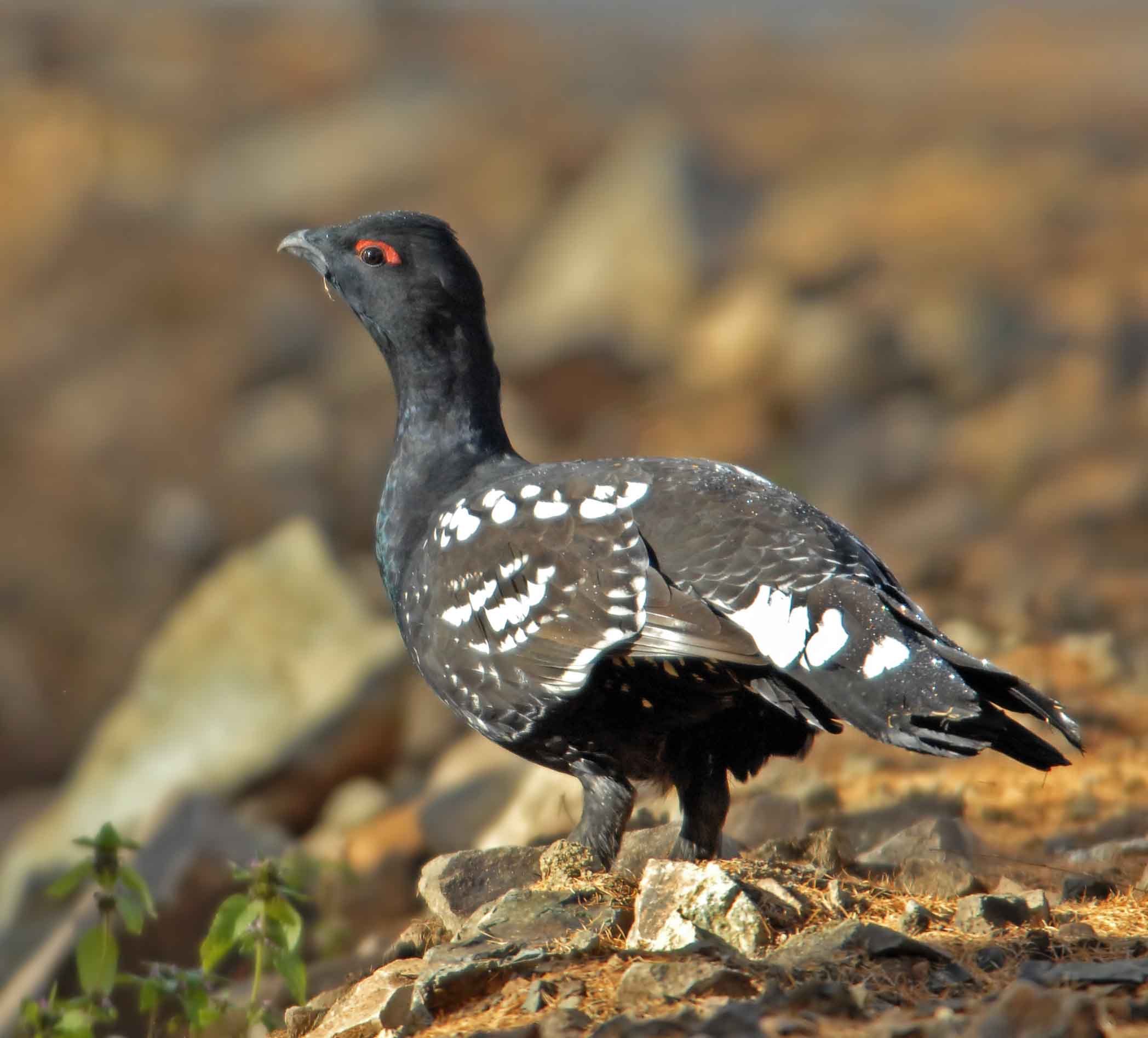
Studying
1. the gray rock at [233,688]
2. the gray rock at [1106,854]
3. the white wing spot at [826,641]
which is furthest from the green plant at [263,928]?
the gray rock at [233,688]

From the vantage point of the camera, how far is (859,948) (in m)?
4.14

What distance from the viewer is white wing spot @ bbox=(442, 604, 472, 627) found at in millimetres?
5266

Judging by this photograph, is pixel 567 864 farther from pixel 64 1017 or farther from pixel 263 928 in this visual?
pixel 64 1017

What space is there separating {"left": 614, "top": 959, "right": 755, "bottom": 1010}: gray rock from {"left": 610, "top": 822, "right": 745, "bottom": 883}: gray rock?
4.60 ft

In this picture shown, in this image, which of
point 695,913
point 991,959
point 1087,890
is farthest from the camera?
point 1087,890

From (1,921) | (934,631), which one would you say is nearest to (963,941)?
(934,631)

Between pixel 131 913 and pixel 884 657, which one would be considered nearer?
pixel 884 657

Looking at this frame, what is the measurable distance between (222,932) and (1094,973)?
9.17 feet

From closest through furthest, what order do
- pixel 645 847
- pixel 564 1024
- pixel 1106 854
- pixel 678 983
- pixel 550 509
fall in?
pixel 564 1024, pixel 678 983, pixel 550 509, pixel 645 847, pixel 1106 854

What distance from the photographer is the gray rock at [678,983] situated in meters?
3.91

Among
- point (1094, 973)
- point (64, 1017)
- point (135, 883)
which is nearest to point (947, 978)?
point (1094, 973)

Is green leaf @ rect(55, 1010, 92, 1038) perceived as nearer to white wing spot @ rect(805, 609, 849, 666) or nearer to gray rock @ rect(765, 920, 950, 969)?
gray rock @ rect(765, 920, 950, 969)

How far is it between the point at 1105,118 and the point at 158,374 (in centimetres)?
1629

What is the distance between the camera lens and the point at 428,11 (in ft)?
105
